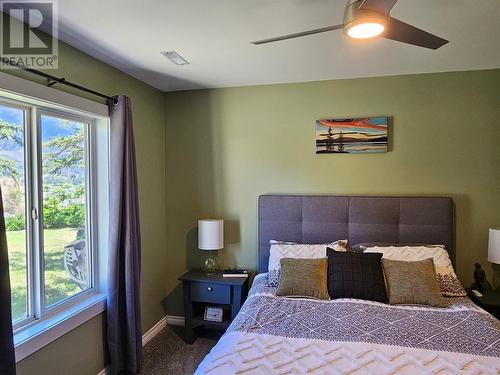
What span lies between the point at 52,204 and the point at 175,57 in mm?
1434

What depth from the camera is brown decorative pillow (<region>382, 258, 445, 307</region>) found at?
7.43ft

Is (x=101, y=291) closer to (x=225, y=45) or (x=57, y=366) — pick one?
(x=57, y=366)

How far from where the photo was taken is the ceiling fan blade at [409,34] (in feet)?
4.95

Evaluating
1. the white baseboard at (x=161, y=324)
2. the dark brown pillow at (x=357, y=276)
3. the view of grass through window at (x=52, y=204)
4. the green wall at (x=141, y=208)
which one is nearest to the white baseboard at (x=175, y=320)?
the white baseboard at (x=161, y=324)

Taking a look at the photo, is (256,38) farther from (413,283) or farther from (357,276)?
(413,283)

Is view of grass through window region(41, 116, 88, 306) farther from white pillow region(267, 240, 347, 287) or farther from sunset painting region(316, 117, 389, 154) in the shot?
sunset painting region(316, 117, 389, 154)

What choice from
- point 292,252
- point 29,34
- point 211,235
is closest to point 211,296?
point 211,235

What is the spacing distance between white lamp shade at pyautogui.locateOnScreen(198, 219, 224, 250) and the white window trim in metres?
0.89

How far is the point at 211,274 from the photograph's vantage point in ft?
10.6

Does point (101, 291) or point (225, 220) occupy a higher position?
point (225, 220)

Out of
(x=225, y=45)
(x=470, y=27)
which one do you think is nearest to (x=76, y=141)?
(x=225, y=45)

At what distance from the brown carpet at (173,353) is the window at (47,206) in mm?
807

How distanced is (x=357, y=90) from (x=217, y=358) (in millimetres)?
2642

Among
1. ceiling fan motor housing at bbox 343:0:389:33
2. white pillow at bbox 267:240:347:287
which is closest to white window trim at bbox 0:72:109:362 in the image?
white pillow at bbox 267:240:347:287
